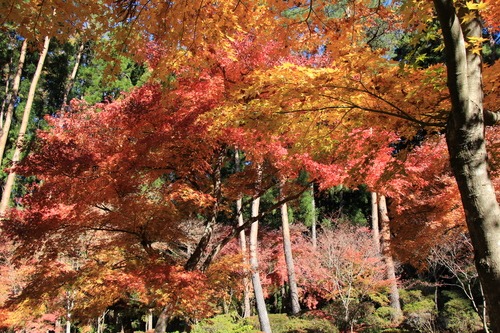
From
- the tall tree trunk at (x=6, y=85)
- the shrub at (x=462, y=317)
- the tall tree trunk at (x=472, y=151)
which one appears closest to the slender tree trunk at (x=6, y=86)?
the tall tree trunk at (x=6, y=85)

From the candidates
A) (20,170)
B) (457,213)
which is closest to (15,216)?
(20,170)

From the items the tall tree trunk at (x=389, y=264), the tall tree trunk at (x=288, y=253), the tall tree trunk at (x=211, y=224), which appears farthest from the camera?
the tall tree trunk at (x=288, y=253)

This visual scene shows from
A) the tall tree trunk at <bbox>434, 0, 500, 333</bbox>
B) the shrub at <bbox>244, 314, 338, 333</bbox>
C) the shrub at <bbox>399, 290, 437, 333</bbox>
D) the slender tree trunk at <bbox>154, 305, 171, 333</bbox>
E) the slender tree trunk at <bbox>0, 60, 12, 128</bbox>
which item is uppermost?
the slender tree trunk at <bbox>0, 60, 12, 128</bbox>

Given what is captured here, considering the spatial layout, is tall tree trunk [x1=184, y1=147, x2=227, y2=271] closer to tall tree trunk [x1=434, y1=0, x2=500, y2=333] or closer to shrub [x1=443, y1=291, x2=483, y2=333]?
tall tree trunk [x1=434, y1=0, x2=500, y2=333]

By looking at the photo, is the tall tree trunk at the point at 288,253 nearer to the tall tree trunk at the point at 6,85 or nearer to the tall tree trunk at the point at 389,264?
the tall tree trunk at the point at 389,264

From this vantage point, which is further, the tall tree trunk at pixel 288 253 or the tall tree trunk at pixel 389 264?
the tall tree trunk at pixel 288 253

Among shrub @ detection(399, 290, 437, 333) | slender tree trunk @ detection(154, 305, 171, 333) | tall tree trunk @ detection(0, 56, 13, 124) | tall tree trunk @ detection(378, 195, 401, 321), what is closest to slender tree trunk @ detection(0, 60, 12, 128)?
tall tree trunk @ detection(0, 56, 13, 124)

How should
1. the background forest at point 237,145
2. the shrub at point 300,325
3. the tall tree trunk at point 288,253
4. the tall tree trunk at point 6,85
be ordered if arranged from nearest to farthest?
the background forest at point 237,145 < the shrub at point 300,325 < the tall tree trunk at point 288,253 < the tall tree trunk at point 6,85

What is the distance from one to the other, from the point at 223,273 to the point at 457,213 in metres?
4.59

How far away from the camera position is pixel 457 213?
228 inches

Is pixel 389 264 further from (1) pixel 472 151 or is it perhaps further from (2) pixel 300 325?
(1) pixel 472 151

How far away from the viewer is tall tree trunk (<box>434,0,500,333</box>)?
1.75 m

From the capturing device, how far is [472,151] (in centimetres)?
185

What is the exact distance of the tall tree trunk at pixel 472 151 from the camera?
1.75 metres
